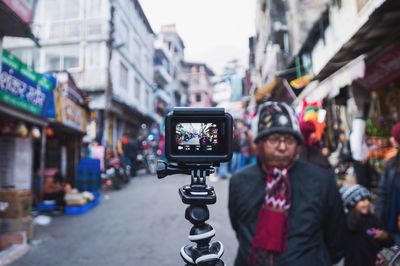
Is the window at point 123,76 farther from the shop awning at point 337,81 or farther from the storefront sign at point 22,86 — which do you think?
the shop awning at point 337,81

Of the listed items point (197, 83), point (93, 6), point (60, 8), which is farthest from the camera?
point (197, 83)

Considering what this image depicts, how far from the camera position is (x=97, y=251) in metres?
5.17

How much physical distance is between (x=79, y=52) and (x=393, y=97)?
16.2 meters

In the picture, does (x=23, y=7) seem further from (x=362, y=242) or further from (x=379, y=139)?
(x=379, y=139)

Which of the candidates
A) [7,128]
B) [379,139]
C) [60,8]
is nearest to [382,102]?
[379,139]

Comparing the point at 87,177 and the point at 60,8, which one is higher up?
the point at 60,8

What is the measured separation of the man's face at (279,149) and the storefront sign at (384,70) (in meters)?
3.79

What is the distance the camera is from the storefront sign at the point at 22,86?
6.14 metres

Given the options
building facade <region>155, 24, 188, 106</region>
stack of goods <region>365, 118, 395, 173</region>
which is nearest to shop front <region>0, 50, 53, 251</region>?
stack of goods <region>365, 118, 395, 173</region>

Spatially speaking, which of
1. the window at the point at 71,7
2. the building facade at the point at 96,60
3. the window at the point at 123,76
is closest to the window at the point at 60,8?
the window at the point at 71,7

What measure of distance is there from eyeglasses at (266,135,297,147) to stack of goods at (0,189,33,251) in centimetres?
470

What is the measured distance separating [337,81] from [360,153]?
Answer: 6.92ft

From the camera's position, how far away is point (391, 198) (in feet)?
12.0

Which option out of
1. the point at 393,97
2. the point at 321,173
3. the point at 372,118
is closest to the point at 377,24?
the point at 393,97
